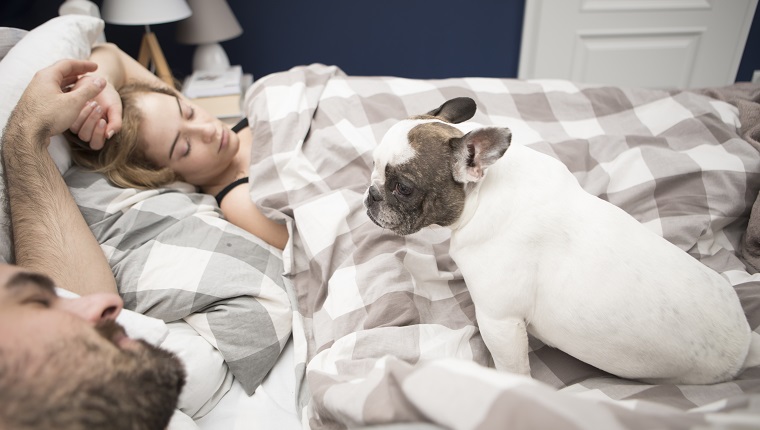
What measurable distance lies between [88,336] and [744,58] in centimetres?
455

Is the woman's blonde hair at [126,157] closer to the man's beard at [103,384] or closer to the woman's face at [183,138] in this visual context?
the woman's face at [183,138]

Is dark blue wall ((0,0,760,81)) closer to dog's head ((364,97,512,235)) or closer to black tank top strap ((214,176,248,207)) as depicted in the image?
black tank top strap ((214,176,248,207))

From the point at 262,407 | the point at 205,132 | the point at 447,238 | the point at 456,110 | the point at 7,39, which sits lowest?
the point at 262,407

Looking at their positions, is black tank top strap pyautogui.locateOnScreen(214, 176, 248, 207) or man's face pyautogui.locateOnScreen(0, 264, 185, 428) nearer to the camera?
man's face pyautogui.locateOnScreen(0, 264, 185, 428)

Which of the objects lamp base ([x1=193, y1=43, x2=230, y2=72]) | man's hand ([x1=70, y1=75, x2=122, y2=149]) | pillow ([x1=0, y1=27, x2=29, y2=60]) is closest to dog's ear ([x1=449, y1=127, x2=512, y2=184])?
man's hand ([x1=70, y1=75, x2=122, y2=149])

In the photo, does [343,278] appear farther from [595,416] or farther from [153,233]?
[595,416]

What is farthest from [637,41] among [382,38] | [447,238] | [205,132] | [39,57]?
[39,57]

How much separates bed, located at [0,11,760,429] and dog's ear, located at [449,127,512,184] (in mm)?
287

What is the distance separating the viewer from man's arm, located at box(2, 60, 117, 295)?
1.14m

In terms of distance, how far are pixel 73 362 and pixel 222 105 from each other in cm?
191

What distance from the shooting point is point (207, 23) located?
2682 mm

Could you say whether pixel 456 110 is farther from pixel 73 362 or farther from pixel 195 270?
pixel 73 362

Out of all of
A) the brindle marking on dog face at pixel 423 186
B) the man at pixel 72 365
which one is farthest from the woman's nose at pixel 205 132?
the brindle marking on dog face at pixel 423 186

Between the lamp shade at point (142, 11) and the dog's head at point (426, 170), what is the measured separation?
1898 mm
